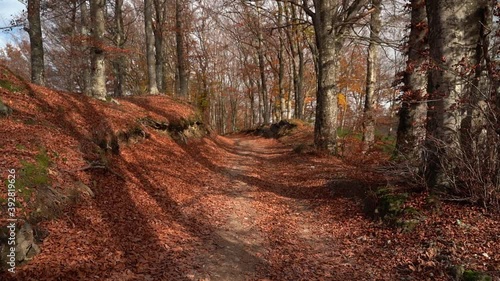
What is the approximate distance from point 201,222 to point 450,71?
5.76 metres

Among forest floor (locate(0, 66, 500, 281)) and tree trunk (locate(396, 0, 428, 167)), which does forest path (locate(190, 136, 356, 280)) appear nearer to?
forest floor (locate(0, 66, 500, 281))

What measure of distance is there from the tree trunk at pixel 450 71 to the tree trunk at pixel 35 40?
41.1 feet

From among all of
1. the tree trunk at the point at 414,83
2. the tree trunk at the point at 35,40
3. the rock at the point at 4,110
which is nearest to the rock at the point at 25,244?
the rock at the point at 4,110

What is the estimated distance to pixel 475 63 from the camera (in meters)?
5.59

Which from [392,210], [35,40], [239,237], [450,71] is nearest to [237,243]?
[239,237]

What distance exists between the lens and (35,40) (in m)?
11.0

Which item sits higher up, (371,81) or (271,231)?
(371,81)

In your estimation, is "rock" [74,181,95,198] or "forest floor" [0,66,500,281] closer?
"forest floor" [0,66,500,281]

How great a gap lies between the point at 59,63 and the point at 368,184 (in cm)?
3686

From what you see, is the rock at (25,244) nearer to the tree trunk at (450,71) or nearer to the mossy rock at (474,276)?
the mossy rock at (474,276)

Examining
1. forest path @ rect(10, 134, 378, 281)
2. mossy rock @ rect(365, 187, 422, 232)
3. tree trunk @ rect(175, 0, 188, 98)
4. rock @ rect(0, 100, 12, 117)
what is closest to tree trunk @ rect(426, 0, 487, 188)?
mossy rock @ rect(365, 187, 422, 232)

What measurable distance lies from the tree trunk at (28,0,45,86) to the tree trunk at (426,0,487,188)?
12526 mm

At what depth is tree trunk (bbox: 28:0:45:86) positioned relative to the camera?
1069cm

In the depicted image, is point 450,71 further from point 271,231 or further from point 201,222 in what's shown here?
point 201,222
